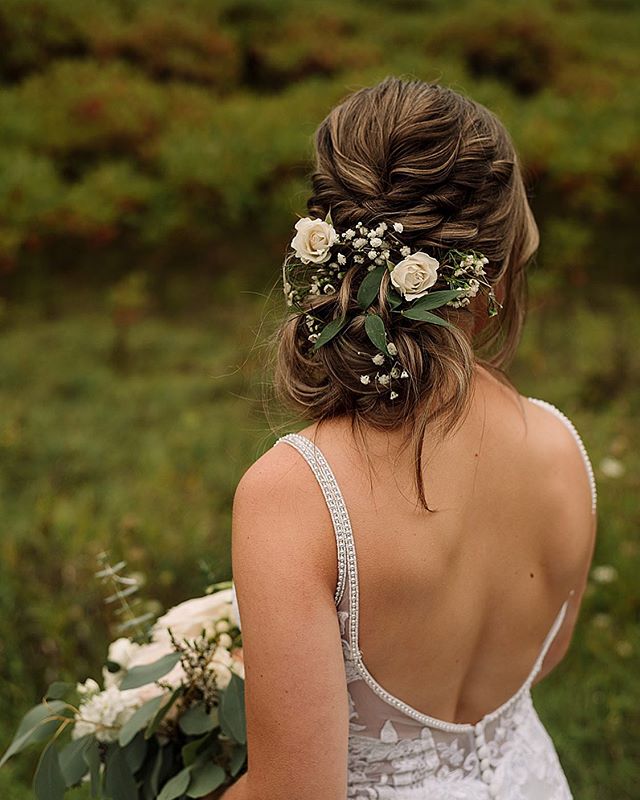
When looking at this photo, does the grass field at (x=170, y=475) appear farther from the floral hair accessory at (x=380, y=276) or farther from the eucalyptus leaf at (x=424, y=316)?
the eucalyptus leaf at (x=424, y=316)

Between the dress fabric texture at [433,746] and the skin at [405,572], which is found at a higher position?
the skin at [405,572]

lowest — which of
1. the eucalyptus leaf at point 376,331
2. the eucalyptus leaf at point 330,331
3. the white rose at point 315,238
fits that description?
the eucalyptus leaf at point 330,331

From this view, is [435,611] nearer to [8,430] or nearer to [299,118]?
[8,430]

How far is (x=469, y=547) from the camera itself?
1490mm

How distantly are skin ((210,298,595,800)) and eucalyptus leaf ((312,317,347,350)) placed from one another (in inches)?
4.9

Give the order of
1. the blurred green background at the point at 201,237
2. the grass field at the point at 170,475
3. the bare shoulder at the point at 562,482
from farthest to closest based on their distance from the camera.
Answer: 1. the blurred green background at the point at 201,237
2. the grass field at the point at 170,475
3. the bare shoulder at the point at 562,482

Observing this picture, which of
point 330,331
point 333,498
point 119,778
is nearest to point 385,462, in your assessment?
point 333,498

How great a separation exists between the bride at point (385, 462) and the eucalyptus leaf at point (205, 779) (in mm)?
123

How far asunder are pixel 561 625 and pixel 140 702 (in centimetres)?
86

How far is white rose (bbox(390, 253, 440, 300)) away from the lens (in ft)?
4.42

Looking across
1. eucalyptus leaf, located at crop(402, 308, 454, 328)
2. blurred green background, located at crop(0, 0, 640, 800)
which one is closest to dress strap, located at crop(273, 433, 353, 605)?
eucalyptus leaf, located at crop(402, 308, 454, 328)

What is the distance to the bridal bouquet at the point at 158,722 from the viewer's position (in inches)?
66.2

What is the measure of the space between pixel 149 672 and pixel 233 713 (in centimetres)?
17

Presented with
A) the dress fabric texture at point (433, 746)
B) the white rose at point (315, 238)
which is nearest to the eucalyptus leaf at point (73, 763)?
the dress fabric texture at point (433, 746)
